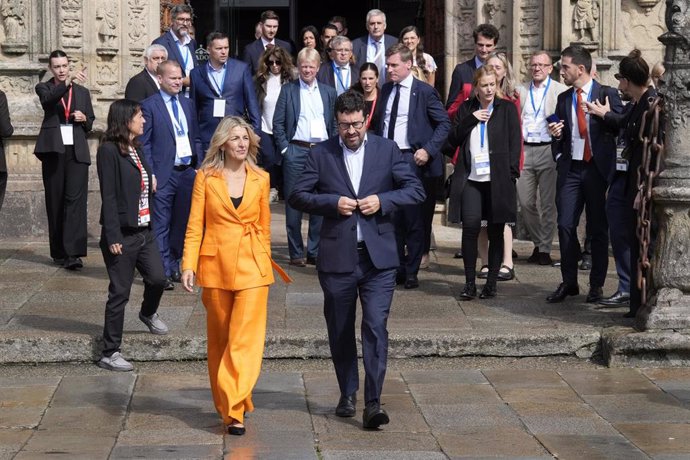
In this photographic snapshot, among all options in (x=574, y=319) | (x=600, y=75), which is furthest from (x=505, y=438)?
(x=600, y=75)

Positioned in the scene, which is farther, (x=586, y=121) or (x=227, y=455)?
(x=586, y=121)

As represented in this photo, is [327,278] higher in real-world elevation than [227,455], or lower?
higher

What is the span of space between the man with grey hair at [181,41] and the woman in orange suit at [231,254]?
16.7 ft

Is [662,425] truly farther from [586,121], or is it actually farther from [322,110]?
[322,110]

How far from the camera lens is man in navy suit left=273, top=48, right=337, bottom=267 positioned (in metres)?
12.6

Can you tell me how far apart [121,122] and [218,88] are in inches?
119

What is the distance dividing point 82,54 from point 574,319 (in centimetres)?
683

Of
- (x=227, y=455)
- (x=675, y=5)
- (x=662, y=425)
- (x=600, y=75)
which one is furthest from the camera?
(x=600, y=75)

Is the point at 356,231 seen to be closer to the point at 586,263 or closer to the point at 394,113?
the point at 394,113

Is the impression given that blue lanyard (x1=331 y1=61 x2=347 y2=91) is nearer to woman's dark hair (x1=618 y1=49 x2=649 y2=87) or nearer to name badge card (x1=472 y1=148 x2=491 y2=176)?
name badge card (x1=472 y1=148 x2=491 y2=176)

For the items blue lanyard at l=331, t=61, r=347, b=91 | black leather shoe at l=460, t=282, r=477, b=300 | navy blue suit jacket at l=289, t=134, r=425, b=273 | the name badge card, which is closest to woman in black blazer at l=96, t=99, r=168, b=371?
navy blue suit jacket at l=289, t=134, r=425, b=273

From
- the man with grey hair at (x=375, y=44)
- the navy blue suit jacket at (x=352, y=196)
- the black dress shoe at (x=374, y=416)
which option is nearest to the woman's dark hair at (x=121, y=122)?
the navy blue suit jacket at (x=352, y=196)

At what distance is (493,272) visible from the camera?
11234 millimetres

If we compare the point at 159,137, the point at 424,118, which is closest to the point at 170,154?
the point at 159,137
